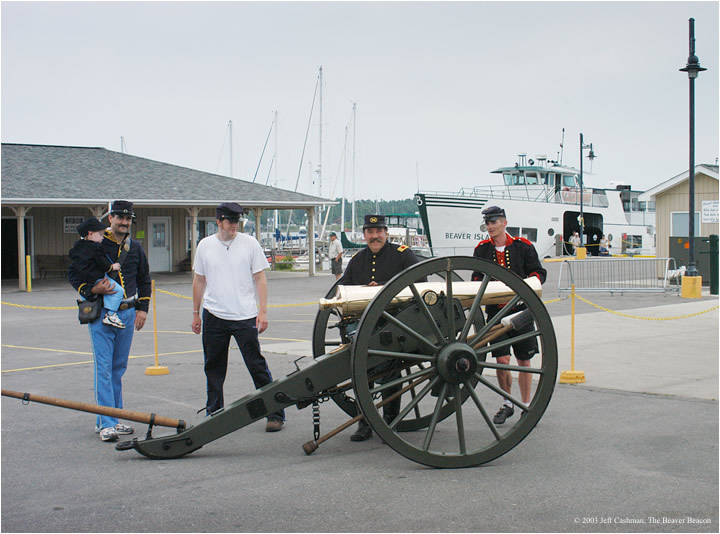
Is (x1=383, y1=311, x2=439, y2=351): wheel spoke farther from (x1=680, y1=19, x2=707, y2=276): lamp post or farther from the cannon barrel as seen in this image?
(x1=680, y1=19, x2=707, y2=276): lamp post

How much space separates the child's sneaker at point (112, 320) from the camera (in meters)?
5.77

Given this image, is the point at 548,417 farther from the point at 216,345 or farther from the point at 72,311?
the point at 72,311

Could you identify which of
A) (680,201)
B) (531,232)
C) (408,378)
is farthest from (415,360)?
(531,232)

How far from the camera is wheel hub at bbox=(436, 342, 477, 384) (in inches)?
187

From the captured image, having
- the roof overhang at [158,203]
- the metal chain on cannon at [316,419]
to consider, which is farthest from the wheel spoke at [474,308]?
the roof overhang at [158,203]

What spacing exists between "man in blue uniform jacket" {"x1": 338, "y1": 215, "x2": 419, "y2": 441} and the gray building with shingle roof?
2064 centimetres

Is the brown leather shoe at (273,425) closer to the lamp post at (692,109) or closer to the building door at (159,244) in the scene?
the lamp post at (692,109)

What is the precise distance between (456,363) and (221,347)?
6.84 ft

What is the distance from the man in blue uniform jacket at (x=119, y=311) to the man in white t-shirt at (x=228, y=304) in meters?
0.53

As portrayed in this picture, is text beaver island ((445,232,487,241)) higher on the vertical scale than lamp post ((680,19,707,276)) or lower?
lower

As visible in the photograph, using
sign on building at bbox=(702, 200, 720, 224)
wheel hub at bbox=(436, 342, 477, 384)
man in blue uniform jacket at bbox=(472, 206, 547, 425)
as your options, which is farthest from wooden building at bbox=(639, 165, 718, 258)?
wheel hub at bbox=(436, 342, 477, 384)

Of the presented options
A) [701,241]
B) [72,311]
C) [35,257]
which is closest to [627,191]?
[701,241]

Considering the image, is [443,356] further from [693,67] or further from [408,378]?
[693,67]

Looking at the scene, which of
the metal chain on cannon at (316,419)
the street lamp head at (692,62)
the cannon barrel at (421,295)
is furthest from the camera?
the street lamp head at (692,62)
